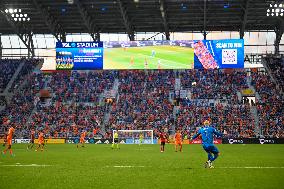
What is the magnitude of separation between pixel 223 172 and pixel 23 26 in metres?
56.4

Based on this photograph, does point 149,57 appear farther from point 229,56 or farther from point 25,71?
point 25,71

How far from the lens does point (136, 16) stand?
2532 inches

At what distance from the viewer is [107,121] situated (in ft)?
209

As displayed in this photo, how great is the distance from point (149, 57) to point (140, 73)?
14.9m

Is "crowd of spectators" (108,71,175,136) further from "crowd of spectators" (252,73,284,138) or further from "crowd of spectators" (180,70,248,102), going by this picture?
"crowd of spectators" (252,73,284,138)

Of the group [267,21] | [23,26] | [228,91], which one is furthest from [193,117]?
[23,26]

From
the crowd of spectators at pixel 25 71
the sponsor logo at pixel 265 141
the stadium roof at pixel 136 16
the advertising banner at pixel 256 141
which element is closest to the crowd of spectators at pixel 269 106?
the advertising banner at pixel 256 141

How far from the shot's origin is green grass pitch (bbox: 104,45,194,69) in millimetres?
56281

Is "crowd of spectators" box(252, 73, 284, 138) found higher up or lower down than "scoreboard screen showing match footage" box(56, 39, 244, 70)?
lower down

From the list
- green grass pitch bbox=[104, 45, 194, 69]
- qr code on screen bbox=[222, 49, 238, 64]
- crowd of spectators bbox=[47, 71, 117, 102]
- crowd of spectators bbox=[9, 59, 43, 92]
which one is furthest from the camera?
crowd of spectators bbox=[9, 59, 43, 92]

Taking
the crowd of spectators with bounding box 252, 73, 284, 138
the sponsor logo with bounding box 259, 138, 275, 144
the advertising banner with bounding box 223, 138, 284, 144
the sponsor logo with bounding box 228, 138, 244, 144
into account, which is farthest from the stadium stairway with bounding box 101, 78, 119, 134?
the sponsor logo with bounding box 259, 138, 275, 144

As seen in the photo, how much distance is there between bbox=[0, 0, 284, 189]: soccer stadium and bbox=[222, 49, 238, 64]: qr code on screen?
0.38 feet

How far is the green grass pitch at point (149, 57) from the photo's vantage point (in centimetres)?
5628

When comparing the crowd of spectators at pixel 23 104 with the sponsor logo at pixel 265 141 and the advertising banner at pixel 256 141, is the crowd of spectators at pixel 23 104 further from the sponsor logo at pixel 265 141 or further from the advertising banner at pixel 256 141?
the sponsor logo at pixel 265 141
